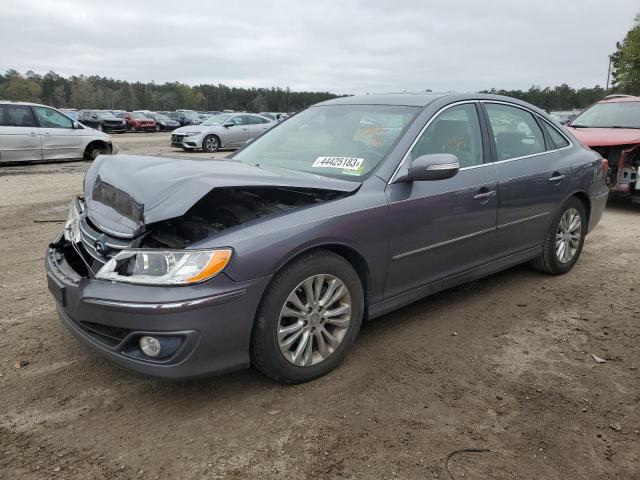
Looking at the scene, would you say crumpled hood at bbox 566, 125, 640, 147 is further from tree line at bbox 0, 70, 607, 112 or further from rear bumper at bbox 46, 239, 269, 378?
tree line at bbox 0, 70, 607, 112

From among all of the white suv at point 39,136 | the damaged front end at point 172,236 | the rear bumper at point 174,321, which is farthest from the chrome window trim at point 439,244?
the white suv at point 39,136

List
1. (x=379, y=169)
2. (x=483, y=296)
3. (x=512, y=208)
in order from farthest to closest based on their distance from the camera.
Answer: (x=483, y=296) → (x=512, y=208) → (x=379, y=169)

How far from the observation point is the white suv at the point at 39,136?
13.1 m

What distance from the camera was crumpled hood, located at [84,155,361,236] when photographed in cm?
269

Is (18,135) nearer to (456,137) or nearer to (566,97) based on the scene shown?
(456,137)

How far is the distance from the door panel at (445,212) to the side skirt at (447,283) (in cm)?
4

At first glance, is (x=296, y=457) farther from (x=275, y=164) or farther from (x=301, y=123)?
(x=301, y=123)

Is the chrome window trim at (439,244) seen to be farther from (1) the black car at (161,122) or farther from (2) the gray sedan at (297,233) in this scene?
(1) the black car at (161,122)

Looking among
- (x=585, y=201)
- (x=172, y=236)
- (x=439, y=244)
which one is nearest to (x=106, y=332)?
(x=172, y=236)

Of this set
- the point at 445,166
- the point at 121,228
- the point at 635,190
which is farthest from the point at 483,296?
the point at 635,190

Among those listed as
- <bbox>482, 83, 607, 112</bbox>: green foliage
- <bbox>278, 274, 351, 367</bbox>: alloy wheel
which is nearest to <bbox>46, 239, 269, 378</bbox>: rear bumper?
<bbox>278, 274, 351, 367</bbox>: alloy wheel

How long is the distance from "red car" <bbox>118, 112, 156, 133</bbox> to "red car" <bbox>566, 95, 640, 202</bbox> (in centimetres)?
3320

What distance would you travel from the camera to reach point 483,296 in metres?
4.52

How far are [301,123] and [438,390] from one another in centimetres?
235
